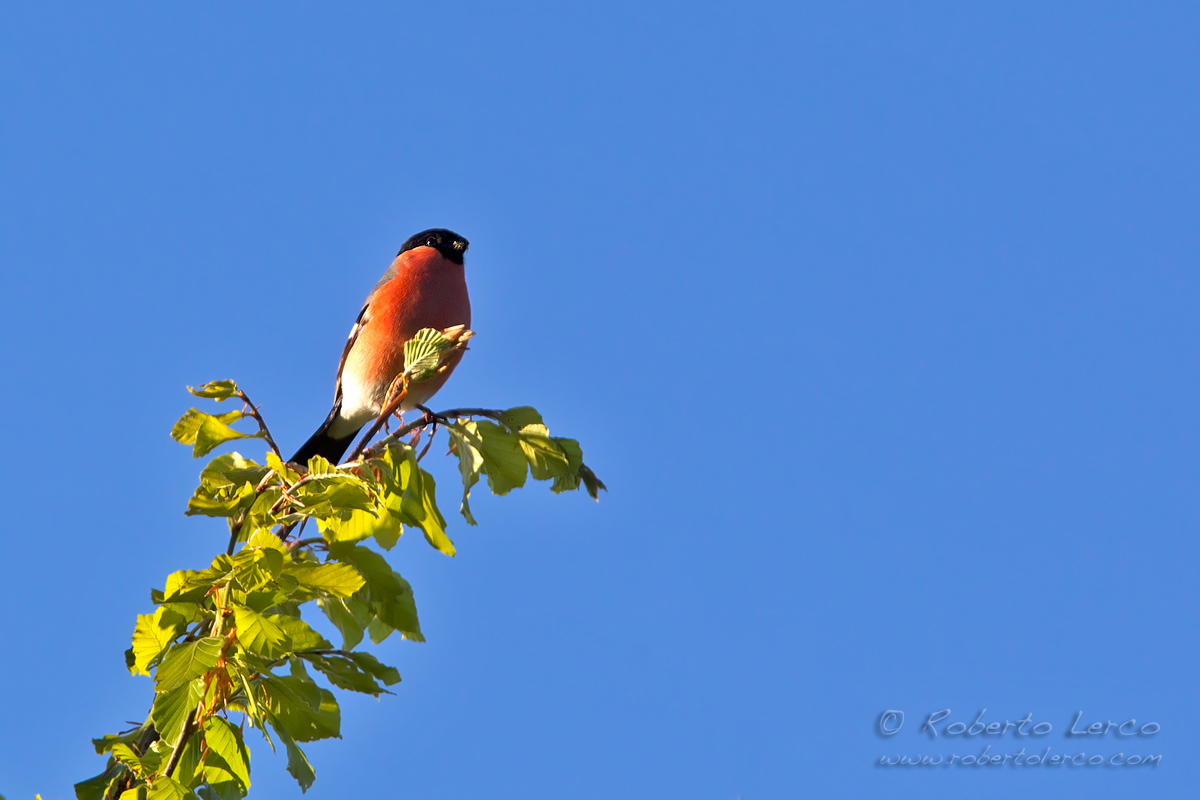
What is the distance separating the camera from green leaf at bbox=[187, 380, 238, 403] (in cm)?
286

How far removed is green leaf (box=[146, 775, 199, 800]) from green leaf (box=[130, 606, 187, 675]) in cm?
26

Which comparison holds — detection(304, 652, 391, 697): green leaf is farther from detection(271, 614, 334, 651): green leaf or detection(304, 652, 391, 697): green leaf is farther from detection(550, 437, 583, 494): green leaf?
detection(550, 437, 583, 494): green leaf

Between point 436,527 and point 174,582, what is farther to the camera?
point 436,527

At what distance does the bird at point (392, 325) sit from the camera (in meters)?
5.22

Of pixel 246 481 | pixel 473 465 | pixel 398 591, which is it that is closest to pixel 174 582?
pixel 246 481

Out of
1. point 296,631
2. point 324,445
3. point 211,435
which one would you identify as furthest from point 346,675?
point 324,445

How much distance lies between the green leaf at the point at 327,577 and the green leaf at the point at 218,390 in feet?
2.19

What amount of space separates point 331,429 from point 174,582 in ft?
11.6

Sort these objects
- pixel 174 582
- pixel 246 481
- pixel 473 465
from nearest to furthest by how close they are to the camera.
→ pixel 174 582, pixel 246 481, pixel 473 465

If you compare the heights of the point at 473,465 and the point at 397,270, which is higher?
the point at 397,270

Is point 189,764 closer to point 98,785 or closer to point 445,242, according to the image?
point 98,785

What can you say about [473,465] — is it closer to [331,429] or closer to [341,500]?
[341,500]

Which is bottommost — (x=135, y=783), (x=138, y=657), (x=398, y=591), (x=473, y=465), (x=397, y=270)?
(x=135, y=783)

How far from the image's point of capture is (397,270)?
18.8 ft
